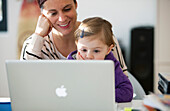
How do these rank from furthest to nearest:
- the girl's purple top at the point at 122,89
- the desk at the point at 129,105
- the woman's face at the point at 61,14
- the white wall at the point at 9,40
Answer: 1. the white wall at the point at 9,40
2. the woman's face at the point at 61,14
3. the girl's purple top at the point at 122,89
4. the desk at the point at 129,105

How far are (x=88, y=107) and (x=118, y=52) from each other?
0.83 metres

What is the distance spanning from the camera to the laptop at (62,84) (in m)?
1.26

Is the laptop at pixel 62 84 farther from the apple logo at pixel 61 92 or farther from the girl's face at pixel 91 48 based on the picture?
the girl's face at pixel 91 48

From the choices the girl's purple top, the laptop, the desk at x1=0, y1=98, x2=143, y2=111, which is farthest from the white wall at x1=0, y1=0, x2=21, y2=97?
the laptop

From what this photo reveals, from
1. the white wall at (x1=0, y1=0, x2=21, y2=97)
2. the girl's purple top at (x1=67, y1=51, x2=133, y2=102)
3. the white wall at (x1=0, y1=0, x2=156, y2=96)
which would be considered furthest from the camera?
the white wall at (x1=0, y1=0, x2=21, y2=97)

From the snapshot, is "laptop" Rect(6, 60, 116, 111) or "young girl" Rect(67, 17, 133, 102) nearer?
"laptop" Rect(6, 60, 116, 111)

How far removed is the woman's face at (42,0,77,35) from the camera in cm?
204

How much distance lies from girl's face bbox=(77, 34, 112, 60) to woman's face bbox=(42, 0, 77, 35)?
406 mm

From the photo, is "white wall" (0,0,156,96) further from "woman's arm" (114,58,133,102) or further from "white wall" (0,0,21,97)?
"woman's arm" (114,58,133,102)

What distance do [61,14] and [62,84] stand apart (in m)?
0.86

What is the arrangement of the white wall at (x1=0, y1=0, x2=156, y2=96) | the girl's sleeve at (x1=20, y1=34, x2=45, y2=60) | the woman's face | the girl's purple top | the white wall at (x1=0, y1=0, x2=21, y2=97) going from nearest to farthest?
the girl's purple top, the girl's sleeve at (x1=20, y1=34, x2=45, y2=60), the woman's face, the white wall at (x1=0, y1=0, x2=156, y2=96), the white wall at (x1=0, y1=0, x2=21, y2=97)

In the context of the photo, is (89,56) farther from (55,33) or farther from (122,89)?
(55,33)

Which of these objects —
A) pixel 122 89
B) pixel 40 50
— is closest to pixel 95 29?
pixel 122 89

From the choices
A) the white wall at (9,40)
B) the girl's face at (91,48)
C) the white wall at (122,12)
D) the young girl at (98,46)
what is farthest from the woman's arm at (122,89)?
the white wall at (9,40)
